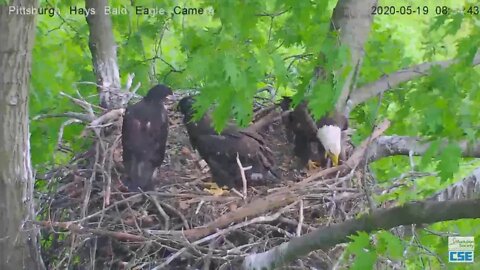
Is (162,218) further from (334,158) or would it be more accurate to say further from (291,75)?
(291,75)

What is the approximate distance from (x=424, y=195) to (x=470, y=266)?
1038 millimetres

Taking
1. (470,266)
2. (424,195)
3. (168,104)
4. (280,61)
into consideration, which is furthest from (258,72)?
(168,104)

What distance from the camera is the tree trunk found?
4.87m

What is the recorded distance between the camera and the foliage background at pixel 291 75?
3.84 m

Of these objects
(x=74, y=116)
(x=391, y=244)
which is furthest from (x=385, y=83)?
(x=391, y=244)

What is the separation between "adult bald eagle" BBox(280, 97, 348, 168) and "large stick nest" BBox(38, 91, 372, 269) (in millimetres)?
217

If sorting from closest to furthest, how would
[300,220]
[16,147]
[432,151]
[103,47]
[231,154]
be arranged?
[432,151] < [300,220] < [16,147] < [231,154] < [103,47]

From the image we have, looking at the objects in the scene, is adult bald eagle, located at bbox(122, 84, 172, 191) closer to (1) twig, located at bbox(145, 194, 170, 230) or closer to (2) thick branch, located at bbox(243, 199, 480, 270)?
(1) twig, located at bbox(145, 194, 170, 230)

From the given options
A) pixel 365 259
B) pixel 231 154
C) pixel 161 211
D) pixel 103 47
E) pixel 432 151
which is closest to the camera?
pixel 365 259

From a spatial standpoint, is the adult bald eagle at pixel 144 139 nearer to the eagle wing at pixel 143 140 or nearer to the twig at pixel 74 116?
the eagle wing at pixel 143 140

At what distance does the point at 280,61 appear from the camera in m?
4.61

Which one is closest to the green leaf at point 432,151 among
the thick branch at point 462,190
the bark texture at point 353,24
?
the thick branch at point 462,190

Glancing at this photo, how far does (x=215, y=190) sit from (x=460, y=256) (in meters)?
2.00

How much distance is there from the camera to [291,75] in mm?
5805
